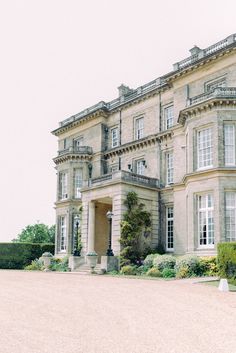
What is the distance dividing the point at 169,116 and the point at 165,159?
3.30 metres

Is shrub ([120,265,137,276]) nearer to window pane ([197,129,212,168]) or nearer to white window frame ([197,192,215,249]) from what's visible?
white window frame ([197,192,215,249])

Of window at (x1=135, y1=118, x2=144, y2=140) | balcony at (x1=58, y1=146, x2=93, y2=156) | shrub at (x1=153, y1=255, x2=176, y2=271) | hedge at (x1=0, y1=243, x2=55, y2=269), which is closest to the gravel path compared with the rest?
shrub at (x1=153, y1=255, x2=176, y2=271)

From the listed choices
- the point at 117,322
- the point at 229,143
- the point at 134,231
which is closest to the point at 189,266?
the point at 134,231

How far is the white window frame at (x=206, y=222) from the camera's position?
23828 mm

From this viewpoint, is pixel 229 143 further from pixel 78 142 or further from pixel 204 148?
pixel 78 142

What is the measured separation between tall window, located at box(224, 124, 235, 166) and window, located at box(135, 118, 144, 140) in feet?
33.4

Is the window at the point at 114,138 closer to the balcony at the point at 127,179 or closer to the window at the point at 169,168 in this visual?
the window at the point at 169,168

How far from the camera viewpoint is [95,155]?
36.3 m

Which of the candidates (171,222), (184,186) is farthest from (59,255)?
(184,186)

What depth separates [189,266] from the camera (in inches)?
854

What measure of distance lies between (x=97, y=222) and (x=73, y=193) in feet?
21.9

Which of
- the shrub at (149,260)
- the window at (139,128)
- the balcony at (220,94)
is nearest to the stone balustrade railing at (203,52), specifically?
the balcony at (220,94)

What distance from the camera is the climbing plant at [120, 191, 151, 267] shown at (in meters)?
26.4

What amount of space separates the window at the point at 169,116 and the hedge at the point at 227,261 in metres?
14.7
